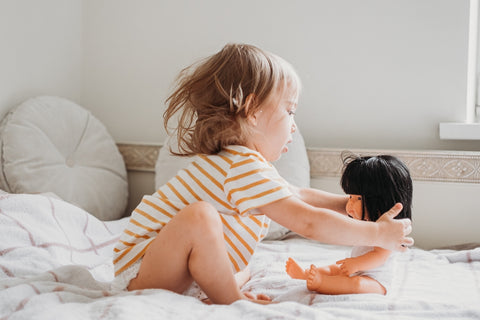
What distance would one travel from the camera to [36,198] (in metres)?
1.43

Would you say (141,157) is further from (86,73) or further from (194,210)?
(194,210)

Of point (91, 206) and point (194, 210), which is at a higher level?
point (194, 210)

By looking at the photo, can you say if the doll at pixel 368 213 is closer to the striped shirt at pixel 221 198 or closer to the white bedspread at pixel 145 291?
the white bedspread at pixel 145 291

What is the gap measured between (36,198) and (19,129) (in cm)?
40

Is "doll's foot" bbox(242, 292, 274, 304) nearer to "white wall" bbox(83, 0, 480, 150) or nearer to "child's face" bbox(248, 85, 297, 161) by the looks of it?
"child's face" bbox(248, 85, 297, 161)

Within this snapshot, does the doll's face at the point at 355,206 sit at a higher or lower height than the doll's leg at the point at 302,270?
higher

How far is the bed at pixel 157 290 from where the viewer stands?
34.4 inches

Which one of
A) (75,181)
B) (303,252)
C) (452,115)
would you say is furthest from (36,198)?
(452,115)

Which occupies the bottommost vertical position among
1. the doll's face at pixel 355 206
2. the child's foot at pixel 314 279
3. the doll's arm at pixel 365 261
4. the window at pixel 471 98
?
the child's foot at pixel 314 279

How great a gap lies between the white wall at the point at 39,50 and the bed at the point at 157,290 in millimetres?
311

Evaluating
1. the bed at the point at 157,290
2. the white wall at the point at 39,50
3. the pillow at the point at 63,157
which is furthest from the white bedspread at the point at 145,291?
the white wall at the point at 39,50

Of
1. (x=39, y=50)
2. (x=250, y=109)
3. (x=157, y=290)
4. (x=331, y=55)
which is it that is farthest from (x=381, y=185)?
(x=39, y=50)

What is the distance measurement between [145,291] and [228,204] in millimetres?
248

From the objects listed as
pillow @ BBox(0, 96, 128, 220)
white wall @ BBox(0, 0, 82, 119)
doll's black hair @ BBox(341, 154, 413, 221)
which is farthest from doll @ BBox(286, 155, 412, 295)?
white wall @ BBox(0, 0, 82, 119)
